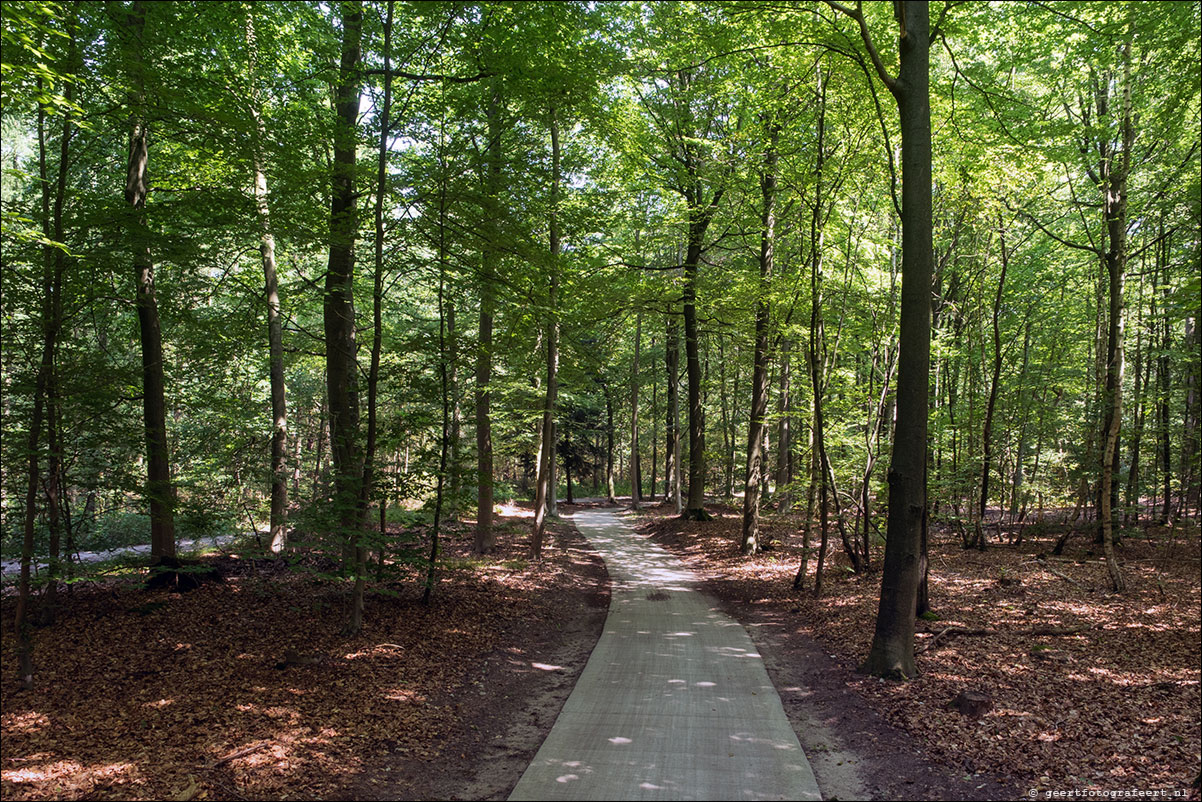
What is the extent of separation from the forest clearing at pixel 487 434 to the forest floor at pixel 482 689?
0.05 meters

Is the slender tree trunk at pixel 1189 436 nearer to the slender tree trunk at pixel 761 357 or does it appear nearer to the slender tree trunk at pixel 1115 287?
the slender tree trunk at pixel 1115 287

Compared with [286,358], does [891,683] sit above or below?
below

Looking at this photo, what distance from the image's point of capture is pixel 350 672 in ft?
19.8

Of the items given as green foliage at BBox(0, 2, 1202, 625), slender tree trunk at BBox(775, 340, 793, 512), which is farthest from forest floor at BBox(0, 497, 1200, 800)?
slender tree trunk at BBox(775, 340, 793, 512)

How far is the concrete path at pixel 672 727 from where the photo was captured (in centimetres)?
397

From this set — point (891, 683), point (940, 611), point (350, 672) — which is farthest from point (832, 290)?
point (350, 672)

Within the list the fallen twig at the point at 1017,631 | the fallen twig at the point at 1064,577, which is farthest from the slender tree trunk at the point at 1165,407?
the fallen twig at the point at 1017,631

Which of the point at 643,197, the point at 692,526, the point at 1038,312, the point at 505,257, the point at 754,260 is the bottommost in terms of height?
the point at 692,526

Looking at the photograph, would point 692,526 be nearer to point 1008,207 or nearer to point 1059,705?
point 1008,207

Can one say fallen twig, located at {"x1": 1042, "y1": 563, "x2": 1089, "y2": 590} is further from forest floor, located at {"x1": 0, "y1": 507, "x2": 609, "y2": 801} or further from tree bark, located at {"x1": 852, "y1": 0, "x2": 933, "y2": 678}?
forest floor, located at {"x1": 0, "y1": 507, "x2": 609, "y2": 801}

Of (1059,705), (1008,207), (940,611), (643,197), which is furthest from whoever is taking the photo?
(643,197)

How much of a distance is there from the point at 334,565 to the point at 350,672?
4.39 metres

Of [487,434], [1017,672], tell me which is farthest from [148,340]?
[1017,672]

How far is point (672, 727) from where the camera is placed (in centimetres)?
490
